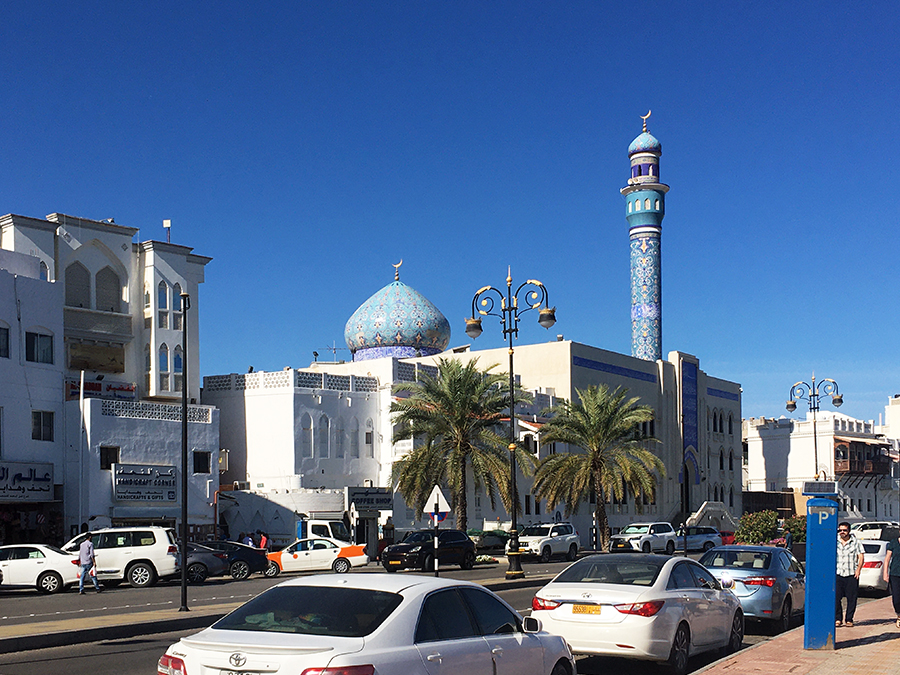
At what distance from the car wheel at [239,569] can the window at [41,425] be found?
9.49 metres

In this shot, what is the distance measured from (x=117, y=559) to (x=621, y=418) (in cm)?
2405

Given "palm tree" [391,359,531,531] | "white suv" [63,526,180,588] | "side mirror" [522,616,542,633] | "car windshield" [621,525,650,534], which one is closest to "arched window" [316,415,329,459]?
"palm tree" [391,359,531,531]

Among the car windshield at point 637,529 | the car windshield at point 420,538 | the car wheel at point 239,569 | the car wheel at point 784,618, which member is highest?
the car wheel at point 784,618

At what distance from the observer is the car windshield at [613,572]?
42.4ft

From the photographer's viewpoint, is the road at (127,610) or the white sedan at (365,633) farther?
the road at (127,610)

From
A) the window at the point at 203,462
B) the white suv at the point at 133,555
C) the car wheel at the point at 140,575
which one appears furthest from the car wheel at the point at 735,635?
the window at the point at 203,462

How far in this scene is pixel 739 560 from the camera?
17734mm

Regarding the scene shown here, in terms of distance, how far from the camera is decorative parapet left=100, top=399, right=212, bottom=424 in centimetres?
3994

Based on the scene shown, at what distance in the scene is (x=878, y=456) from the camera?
87500mm

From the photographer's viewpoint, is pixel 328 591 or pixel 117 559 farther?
pixel 117 559

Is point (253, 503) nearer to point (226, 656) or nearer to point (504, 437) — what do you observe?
point (504, 437)

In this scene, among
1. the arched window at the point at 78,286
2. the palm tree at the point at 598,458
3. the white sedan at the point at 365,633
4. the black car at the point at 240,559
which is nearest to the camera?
the white sedan at the point at 365,633

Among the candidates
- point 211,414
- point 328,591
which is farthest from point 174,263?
point 328,591

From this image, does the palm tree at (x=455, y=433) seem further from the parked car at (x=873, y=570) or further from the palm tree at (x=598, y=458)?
the parked car at (x=873, y=570)
